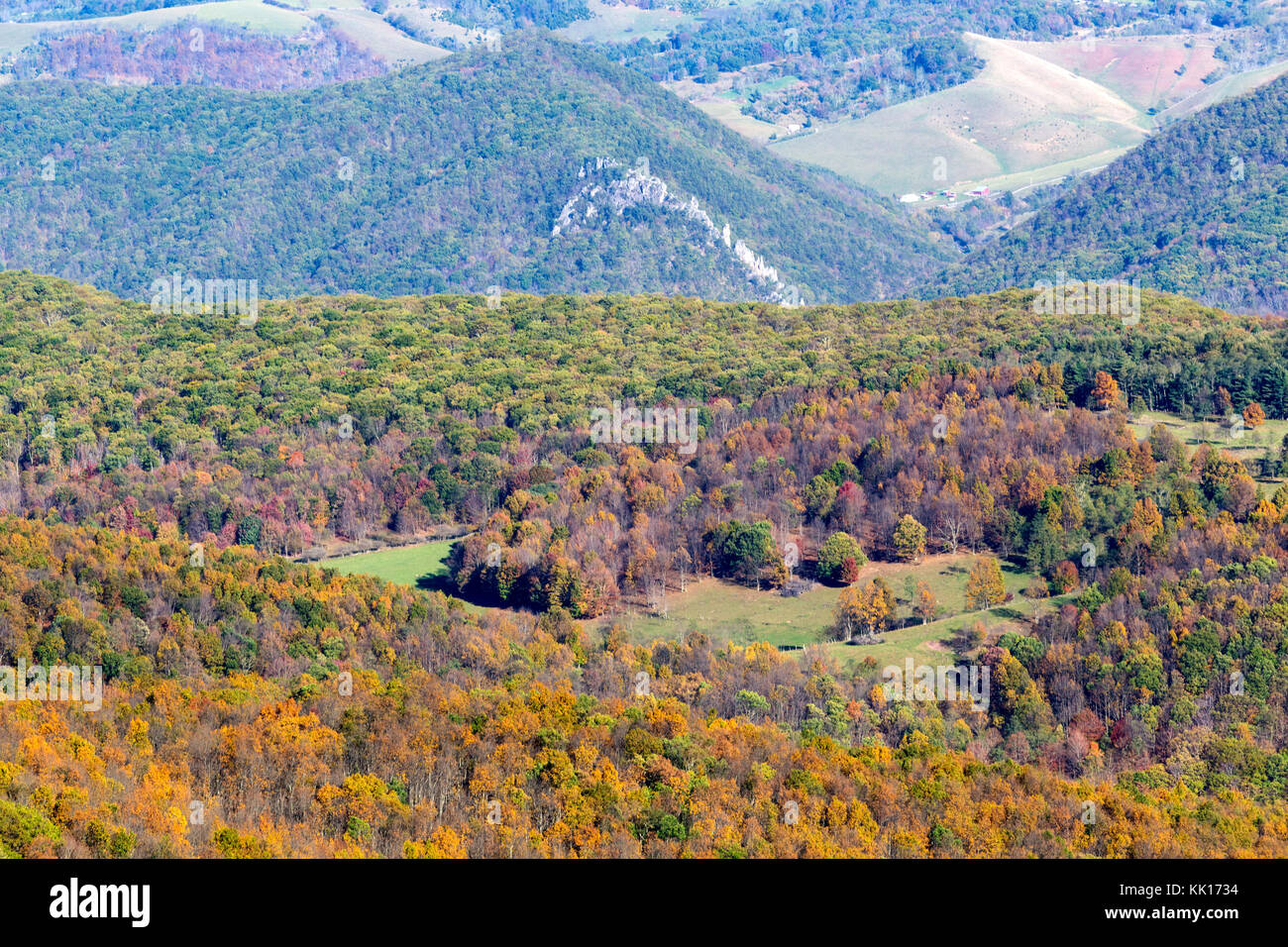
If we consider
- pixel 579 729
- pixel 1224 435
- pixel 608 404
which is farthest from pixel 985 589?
pixel 608 404

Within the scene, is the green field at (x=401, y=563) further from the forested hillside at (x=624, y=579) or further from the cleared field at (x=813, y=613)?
the cleared field at (x=813, y=613)

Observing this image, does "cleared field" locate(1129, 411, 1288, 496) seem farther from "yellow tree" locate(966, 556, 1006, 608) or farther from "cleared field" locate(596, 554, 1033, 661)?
"yellow tree" locate(966, 556, 1006, 608)

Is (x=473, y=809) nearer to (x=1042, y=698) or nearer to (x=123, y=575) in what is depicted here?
(x=1042, y=698)

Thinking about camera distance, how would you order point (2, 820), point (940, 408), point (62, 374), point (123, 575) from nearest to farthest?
point (2, 820) → point (123, 575) → point (940, 408) → point (62, 374)

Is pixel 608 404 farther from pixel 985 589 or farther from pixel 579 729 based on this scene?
pixel 579 729

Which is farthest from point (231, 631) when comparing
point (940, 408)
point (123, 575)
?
point (940, 408)

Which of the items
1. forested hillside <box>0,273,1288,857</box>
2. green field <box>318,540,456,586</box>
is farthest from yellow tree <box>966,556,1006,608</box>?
green field <box>318,540,456,586</box>
